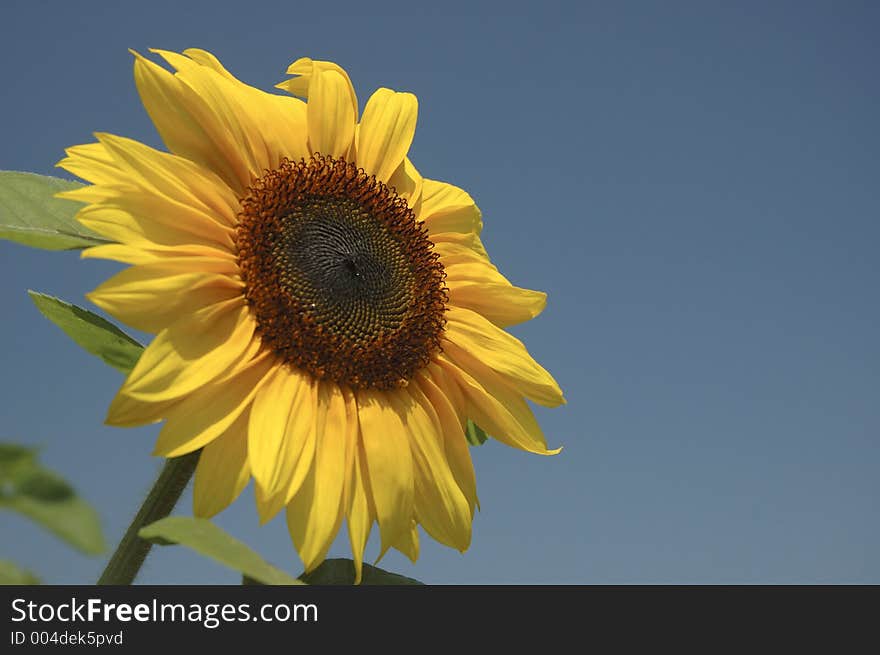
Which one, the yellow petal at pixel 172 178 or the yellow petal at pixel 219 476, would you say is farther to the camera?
the yellow petal at pixel 172 178

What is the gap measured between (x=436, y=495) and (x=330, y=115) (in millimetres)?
1427

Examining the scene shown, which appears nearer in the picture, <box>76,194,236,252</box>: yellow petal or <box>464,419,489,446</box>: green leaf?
<box>76,194,236,252</box>: yellow petal

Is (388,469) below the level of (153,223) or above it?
below

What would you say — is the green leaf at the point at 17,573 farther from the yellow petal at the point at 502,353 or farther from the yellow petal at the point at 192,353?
the yellow petal at the point at 502,353

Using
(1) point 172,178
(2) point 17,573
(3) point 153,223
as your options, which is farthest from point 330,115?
(2) point 17,573

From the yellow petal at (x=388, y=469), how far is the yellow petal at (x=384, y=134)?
1050 mm

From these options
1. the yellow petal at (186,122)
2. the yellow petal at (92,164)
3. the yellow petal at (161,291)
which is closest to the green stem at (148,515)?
the yellow petal at (161,291)

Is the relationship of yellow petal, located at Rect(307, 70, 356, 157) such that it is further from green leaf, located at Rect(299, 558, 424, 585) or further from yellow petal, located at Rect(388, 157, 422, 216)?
green leaf, located at Rect(299, 558, 424, 585)

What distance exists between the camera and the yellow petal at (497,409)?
3348mm

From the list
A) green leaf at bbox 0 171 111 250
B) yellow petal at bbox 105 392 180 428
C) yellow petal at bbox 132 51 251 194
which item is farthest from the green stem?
yellow petal at bbox 132 51 251 194

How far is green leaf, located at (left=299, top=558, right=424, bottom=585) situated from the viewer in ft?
9.16

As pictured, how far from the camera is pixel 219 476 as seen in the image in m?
2.58

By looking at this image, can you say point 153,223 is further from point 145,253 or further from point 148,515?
point 148,515
